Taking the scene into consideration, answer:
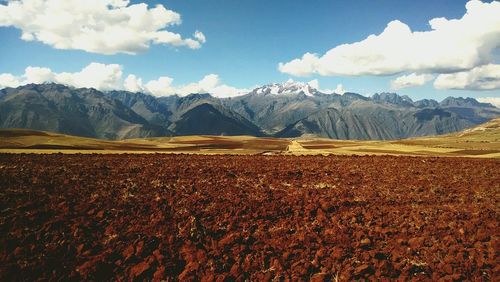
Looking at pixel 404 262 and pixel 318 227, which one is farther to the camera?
pixel 318 227

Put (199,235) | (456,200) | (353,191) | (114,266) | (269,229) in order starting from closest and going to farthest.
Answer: (114,266)
(199,235)
(269,229)
(456,200)
(353,191)

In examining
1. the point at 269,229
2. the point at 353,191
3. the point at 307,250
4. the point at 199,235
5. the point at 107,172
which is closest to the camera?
the point at 307,250

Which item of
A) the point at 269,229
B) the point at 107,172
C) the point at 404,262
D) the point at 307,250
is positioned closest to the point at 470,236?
the point at 404,262

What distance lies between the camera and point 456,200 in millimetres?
22016

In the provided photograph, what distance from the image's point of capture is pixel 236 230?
15250mm

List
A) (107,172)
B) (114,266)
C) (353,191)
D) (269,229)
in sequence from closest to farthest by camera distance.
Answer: (114,266) < (269,229) < (353,191) < (107,172)

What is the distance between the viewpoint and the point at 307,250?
518 inches

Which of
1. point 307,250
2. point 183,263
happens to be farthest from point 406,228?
point 183,263

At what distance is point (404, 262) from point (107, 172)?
74.8 ft

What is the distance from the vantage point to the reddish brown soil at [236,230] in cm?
1172

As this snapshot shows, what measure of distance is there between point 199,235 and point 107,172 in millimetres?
16394

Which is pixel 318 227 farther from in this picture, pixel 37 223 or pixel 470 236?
pixel 37 223

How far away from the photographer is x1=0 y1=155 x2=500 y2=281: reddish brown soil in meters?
11.7

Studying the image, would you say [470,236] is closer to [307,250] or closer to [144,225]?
[307,250]
